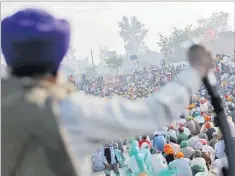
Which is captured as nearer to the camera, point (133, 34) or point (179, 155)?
point (179, 155)

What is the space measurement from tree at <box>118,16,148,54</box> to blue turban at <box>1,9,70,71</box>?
96.4ft

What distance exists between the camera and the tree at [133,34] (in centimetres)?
3070

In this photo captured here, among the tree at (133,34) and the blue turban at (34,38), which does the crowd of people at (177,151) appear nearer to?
the blue turban at (34,38)

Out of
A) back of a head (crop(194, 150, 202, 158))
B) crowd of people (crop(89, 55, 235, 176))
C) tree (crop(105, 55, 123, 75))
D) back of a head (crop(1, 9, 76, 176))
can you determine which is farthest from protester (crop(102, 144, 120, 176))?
tree (crop(105, 55, 123, 75))

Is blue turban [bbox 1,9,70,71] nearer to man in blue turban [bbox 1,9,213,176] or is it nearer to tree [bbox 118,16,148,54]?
man in blue turban [bbox 1,9,213,176]

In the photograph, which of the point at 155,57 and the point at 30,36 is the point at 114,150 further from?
the point at 155,57

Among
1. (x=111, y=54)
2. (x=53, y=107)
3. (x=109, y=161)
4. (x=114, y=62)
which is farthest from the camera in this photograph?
(x=111, y=54)

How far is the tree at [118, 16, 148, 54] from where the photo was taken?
A: 1209 inches

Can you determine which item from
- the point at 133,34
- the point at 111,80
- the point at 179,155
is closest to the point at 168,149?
the point at 179,155

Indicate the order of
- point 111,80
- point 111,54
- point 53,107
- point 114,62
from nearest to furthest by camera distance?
point 53,107 < point 111,80 < point 114,62 < point 111,54

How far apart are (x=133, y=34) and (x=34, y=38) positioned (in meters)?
31.8

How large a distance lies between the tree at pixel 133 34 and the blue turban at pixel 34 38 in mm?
29389

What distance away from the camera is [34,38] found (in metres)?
0.74

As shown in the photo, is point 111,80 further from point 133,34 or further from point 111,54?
point 133,34
